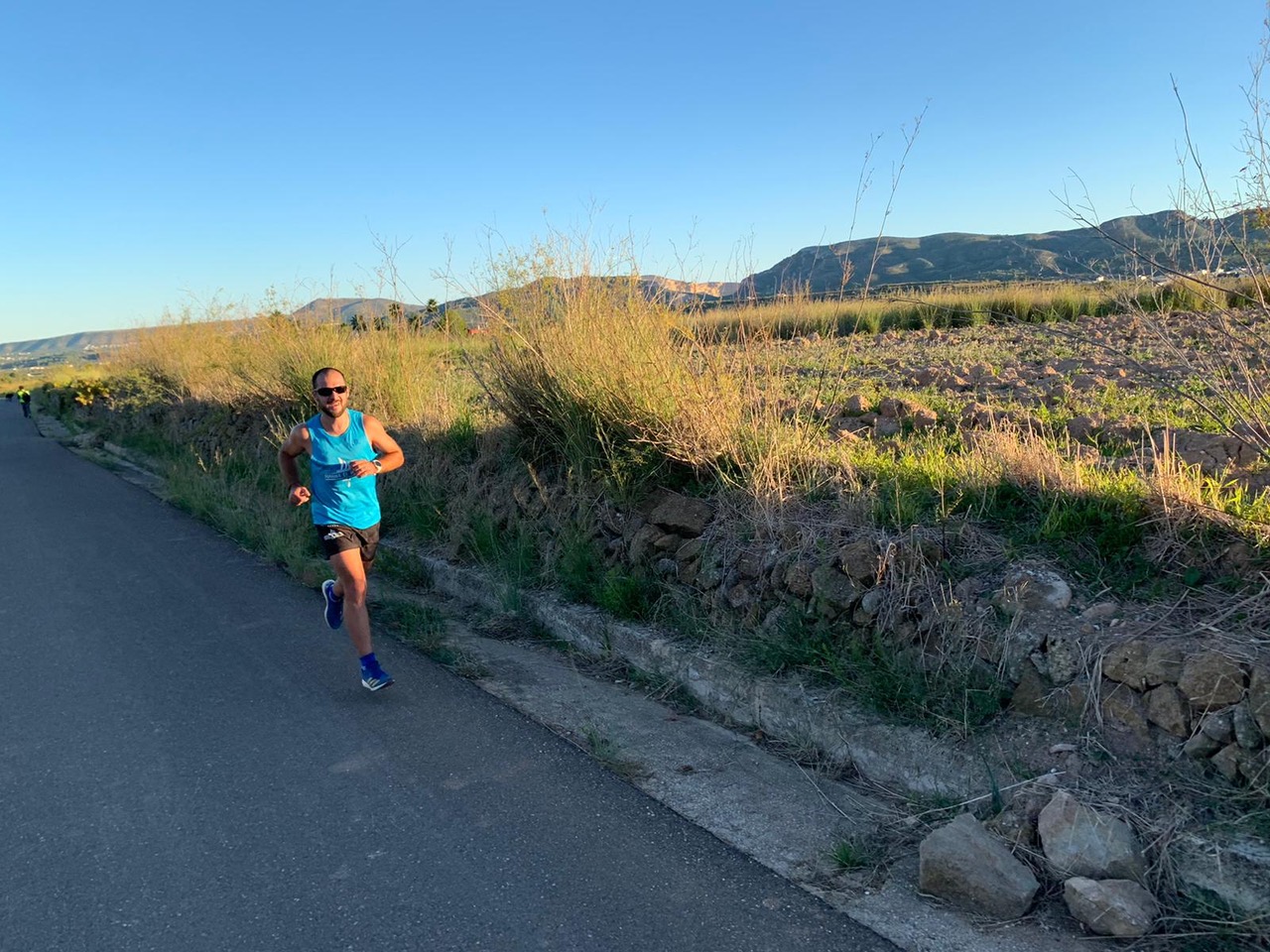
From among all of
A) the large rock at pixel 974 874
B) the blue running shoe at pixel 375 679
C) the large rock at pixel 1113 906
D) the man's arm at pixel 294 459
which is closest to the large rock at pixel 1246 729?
the large rock at pixel 1113 906

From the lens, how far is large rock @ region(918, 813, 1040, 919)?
9.80ft

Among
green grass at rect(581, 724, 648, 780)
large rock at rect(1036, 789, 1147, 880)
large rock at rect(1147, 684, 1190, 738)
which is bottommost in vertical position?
green grass at rect(581, 724, 648, 780)

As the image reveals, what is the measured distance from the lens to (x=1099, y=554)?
407cm

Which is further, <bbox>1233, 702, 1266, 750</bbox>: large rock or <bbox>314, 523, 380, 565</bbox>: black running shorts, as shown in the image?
<bbox>314, 523, 380, 565</bbox>: black running shorts

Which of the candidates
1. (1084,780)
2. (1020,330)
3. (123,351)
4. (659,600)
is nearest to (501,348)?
(659,600)

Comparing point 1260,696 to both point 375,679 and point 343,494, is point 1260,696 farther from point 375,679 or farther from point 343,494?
point 343,494

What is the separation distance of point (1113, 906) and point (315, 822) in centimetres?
289

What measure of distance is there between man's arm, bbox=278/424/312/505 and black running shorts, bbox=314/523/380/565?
8.5 inches

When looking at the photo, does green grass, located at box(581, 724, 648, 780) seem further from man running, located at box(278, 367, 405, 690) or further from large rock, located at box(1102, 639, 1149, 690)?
large rock, located at box(1102, 639, 1149, 690)

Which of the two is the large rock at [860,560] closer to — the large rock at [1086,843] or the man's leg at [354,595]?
the large rock at [1086,843]

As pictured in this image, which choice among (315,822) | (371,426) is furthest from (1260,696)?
(371,426)

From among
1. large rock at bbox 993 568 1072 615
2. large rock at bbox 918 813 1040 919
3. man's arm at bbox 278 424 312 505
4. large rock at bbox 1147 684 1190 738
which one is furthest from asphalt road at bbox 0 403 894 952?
large rock at bbox 993 568 1072 615

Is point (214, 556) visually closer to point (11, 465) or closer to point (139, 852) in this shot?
point (139, 852)

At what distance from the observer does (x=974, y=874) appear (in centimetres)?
302
